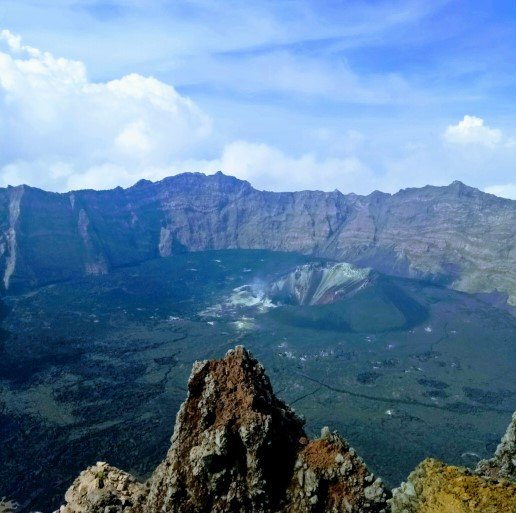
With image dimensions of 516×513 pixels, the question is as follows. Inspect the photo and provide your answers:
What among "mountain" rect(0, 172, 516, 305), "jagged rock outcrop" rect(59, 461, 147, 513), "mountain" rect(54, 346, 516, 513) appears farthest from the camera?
"mountain" rect(0, 172, 516, 305)

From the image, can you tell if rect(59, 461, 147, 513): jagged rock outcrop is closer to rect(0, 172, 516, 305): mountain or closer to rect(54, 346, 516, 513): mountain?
rect(54, 346, 516, 513): mountain

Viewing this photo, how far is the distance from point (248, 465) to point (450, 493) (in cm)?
619

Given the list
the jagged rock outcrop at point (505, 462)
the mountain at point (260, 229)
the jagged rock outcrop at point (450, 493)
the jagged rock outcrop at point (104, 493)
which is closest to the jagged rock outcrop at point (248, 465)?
the jagged rock outcrop at point (104, 493)

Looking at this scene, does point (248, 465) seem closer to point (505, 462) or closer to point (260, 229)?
point (505, 462)

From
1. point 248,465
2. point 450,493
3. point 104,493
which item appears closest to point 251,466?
point 248,465

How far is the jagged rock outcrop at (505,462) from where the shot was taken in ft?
57.3

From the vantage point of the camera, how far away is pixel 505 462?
17.9 meters

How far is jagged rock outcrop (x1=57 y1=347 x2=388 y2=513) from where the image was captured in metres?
13.8

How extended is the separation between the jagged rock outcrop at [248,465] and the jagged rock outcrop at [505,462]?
6994mm

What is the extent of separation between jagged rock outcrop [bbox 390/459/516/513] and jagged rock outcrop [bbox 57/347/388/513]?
4.91 ft

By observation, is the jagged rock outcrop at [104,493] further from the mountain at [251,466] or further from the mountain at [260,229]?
the mountain at [260,229]

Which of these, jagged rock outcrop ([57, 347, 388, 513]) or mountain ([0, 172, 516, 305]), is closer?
jagged rock outcrop ([57, 347, 388, 513])

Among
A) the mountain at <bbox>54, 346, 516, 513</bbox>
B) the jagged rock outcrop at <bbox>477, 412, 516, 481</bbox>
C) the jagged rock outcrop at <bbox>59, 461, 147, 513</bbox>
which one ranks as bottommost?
the jagged rock outcrop at <bbox>59, 461, 147, 513</bbox>

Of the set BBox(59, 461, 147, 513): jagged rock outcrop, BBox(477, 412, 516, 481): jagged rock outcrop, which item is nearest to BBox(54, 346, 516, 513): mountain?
BBox(59, 461, 147, 513): jagged rock outcrop
